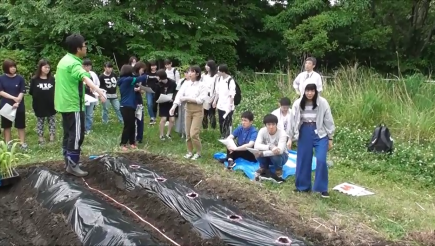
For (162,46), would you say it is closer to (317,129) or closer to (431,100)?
(431,100)

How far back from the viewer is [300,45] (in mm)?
14820

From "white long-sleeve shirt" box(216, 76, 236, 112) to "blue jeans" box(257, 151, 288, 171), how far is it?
1.87 meters

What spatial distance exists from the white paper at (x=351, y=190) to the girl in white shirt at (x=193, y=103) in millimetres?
2262

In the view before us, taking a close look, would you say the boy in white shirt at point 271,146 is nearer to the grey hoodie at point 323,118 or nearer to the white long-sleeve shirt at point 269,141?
the white long-sleeve shirt at point 269,141

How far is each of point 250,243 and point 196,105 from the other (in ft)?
12.2

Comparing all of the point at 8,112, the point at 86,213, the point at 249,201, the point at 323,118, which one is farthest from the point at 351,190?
the point at 8,112

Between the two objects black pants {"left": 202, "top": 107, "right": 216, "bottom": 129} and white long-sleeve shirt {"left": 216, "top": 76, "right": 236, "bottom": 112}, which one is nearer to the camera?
white long-sleeve shirt {"left": 216, "top": 76, "right": 236, "bottom": 112}

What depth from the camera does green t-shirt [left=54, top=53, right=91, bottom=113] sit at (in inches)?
215

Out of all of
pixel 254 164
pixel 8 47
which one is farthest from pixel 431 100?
pixel 8 47

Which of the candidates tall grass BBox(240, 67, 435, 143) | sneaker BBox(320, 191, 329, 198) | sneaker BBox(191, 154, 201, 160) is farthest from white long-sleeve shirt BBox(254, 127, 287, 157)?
tall grass BBox(240, 67, 435, 143)

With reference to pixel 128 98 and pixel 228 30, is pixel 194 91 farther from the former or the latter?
pixel 228 30

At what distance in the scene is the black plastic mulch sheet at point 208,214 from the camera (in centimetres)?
384

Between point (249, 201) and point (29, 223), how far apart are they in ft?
7.47

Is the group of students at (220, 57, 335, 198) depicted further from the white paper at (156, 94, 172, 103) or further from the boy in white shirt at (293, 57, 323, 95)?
the white paper at (156, 94, 172, 103)
